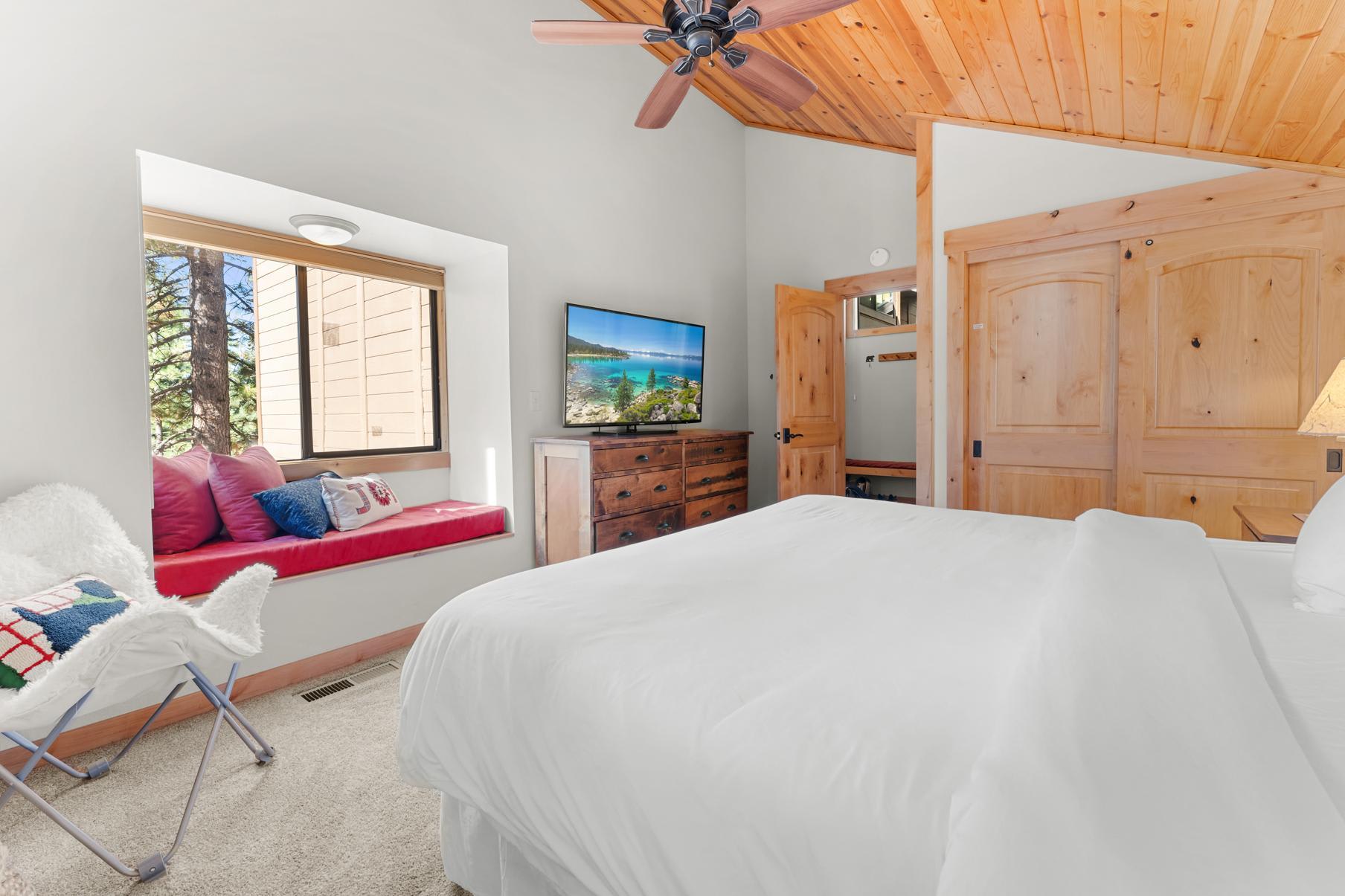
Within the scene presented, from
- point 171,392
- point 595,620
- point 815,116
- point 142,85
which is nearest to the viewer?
point 595,620

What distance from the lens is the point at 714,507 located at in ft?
14.0

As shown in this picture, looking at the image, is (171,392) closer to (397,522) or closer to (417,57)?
(397,522)

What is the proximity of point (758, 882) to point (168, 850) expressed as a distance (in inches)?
66.0

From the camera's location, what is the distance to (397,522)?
10.2 ft

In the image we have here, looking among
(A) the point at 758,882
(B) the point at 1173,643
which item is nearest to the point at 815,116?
(B) the point at 1173,643

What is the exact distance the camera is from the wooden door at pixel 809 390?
4.39m

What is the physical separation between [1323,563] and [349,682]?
3091 mm

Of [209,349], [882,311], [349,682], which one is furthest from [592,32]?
[882,311]

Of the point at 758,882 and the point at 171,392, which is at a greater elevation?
the point at 171,392

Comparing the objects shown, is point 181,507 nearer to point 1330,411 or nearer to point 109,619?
point 109,619

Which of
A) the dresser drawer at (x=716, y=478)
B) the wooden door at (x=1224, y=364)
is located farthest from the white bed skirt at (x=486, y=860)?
the wooden door at (x=1224, y=364)

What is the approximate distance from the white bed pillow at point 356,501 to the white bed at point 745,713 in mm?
1900

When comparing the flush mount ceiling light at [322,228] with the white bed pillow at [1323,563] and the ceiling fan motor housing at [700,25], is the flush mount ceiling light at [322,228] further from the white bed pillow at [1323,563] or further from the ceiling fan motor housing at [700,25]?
the white bed pillow at [1323,563]

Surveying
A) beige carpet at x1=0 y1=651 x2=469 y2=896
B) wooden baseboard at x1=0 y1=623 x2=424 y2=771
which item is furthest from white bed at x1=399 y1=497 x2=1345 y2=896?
wooden baseboard at x1=0 y1=623 x2=424 y2=771
